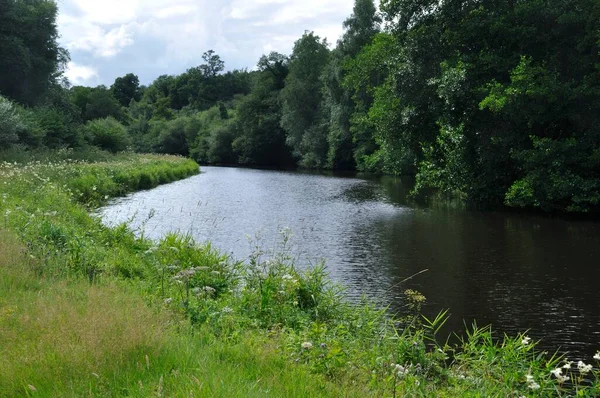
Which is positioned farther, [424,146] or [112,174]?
[112,174]

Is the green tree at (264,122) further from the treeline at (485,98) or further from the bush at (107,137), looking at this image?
the treeline at (485,98)

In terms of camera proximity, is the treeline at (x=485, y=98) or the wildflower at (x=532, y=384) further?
the treeline at (x=485, y=98)

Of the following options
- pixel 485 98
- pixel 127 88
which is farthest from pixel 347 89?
pixel 127 88

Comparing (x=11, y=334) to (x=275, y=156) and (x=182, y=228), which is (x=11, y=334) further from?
(x=275, y=156)

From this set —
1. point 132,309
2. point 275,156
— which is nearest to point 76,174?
point 132,309

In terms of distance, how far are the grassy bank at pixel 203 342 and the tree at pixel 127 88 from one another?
152659 millimetres

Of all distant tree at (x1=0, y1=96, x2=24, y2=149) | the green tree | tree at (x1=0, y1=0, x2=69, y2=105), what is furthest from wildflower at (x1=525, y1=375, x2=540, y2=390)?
the green tree

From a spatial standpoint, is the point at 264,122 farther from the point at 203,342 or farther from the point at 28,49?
the point at 203,342

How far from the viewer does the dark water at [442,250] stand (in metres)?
9.02

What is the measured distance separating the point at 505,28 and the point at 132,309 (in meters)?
19.8

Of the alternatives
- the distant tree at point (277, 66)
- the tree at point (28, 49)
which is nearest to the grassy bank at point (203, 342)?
the tree at point (28, 49)

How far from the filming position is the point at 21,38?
42.8 metres

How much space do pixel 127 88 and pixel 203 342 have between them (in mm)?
160346

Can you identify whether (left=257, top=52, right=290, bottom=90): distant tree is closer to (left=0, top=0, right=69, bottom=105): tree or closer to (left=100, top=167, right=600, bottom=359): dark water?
(left=0, top=0, right=69, bottom=105): tree
